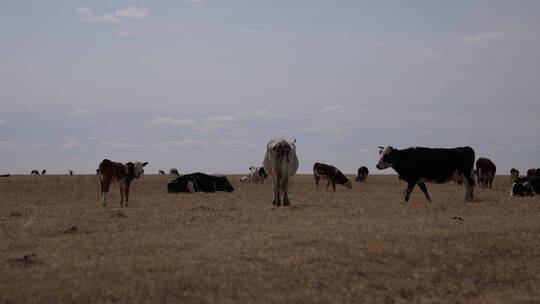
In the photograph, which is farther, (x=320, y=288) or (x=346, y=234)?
(x=346, y=234)

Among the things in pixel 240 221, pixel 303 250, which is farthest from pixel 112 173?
pixel 303 250

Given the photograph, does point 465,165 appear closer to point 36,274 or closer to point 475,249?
point 475,249

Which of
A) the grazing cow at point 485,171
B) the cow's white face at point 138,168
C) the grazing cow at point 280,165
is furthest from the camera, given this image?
the grazing cow at point 485,171

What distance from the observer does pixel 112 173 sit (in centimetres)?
2361

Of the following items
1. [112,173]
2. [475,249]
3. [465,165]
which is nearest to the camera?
[475,249]

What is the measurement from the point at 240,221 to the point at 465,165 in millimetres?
13095

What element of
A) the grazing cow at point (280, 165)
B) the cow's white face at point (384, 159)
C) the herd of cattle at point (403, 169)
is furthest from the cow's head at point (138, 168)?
the cow's white face at point (384, 159)

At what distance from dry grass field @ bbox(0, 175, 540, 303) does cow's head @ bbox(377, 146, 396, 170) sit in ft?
28.0

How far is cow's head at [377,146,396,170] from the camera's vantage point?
26094 millimetres

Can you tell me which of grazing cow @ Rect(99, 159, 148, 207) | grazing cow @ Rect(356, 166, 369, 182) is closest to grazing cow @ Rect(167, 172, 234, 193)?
grazing cow @ Rect(99, 159, 148, 207)

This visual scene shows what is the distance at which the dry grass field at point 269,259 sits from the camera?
9312 mm

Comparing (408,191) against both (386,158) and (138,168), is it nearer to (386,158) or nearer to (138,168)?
(386,158)

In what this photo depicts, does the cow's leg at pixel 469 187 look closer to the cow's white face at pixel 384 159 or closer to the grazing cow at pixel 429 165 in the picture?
the grazing cow at pixel 429 165

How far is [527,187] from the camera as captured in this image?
2959cm
